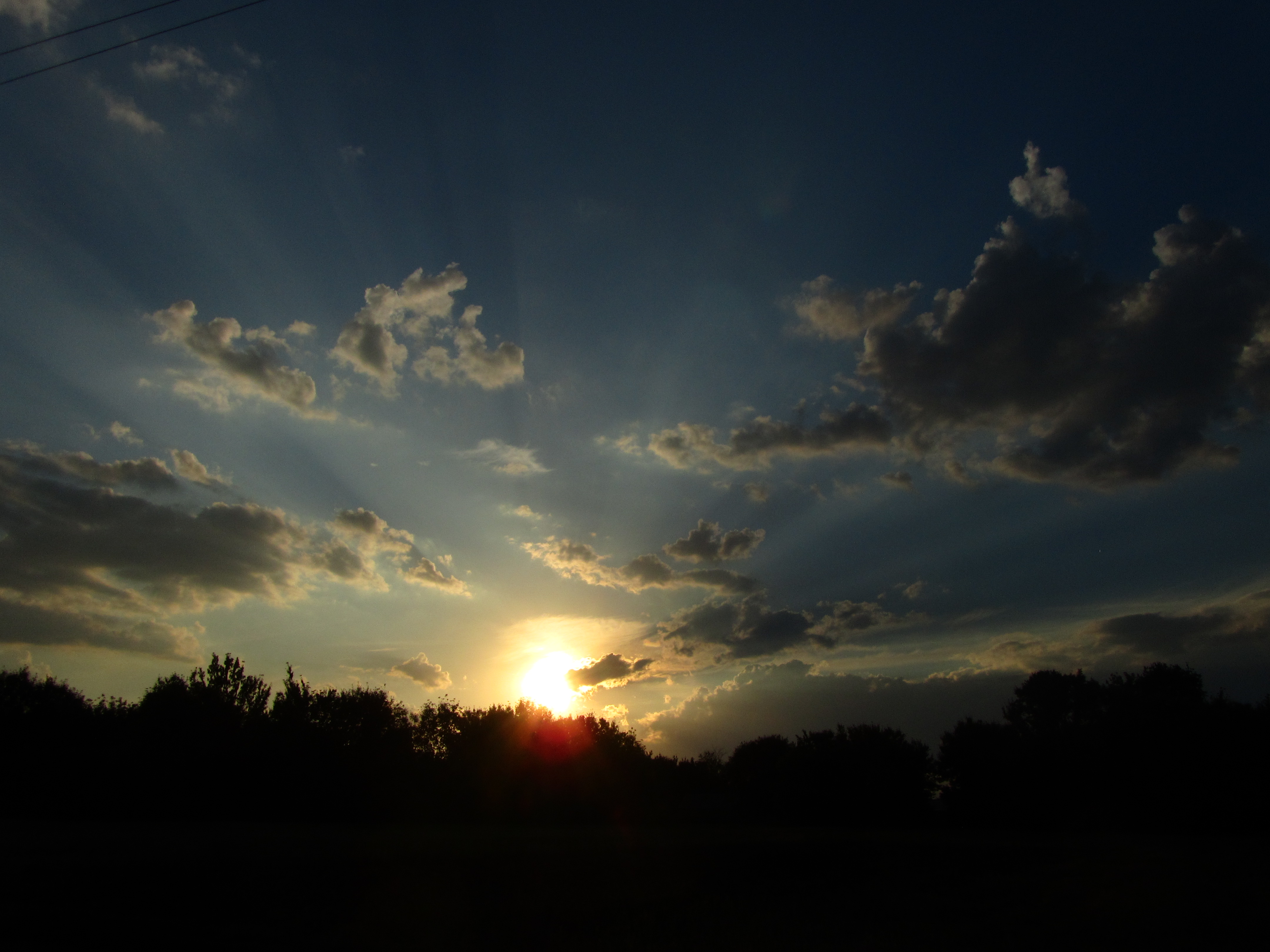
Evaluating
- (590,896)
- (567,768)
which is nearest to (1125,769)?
(567,768)

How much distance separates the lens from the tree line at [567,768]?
133 ft

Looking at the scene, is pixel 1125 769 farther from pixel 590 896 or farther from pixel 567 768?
pixel 590 896

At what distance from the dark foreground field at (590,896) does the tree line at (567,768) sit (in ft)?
70.8

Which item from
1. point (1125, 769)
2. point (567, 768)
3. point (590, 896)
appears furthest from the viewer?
point (567, 768)

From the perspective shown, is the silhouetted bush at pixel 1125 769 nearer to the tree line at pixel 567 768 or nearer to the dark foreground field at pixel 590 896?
the tree line at pixel 567 768

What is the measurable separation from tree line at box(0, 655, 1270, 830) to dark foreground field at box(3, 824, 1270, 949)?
2159 cm

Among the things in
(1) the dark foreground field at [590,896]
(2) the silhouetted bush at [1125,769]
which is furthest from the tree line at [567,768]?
(1) the dark foreground field at [590,896]

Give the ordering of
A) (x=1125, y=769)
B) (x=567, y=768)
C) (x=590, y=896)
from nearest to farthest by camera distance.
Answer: (x=590, y=896) < (x=1125, y=769) < (x=567, y=768)

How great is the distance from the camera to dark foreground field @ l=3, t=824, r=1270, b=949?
12.2 m

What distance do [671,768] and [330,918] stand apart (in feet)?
187

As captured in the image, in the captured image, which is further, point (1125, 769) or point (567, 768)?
point (567, 768)

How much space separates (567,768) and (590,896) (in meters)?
41.4

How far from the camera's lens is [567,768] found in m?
54.6

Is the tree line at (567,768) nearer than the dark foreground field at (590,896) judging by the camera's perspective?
No
